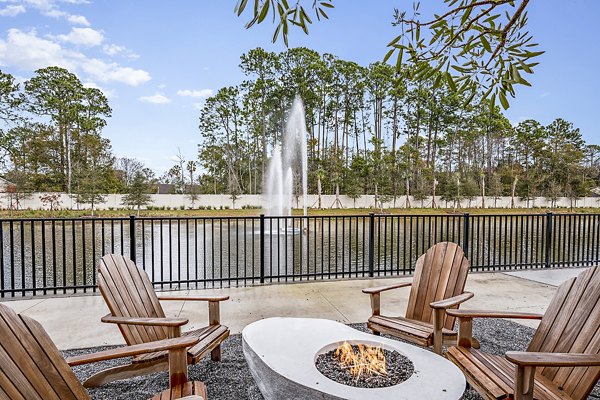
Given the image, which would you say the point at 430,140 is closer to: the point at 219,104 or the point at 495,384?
the point at 219,104

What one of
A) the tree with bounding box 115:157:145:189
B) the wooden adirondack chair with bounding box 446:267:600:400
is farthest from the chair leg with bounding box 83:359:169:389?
the tree with bounding box 115:157:145:189

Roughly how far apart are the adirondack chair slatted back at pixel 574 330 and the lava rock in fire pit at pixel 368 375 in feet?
2.53

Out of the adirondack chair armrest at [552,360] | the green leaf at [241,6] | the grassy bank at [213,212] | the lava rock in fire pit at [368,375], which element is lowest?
the grassy bank at [213,212]

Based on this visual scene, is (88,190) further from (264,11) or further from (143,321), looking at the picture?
(264,11)

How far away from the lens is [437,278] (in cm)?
287

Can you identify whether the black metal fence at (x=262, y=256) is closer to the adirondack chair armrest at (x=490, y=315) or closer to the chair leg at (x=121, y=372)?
the chair leg at (x=121, y=372)

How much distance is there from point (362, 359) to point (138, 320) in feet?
4.39

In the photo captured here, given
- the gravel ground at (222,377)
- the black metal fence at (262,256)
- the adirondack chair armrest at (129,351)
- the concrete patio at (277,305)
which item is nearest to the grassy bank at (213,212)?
the black metal fence at (262,256)

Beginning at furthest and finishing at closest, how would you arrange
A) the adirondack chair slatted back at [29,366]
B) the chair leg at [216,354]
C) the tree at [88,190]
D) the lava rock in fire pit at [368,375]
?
the tree at [88,190] → the chair leg at [216,354] → the lava rock in fire pit at [368,375] → the adirondack chair slatted back at [29,366]

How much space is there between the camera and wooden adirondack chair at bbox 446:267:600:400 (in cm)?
154

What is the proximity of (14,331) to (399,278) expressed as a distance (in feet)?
15.9

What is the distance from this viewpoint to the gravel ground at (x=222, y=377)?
224 centimetres

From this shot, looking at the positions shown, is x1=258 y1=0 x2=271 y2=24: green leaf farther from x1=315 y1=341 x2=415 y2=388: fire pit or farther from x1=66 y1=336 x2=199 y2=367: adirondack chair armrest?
x1=315 y1=341 x2=415 y2=388: fire pit

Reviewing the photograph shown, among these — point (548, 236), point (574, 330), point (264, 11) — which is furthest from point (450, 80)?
point (548, 236)
